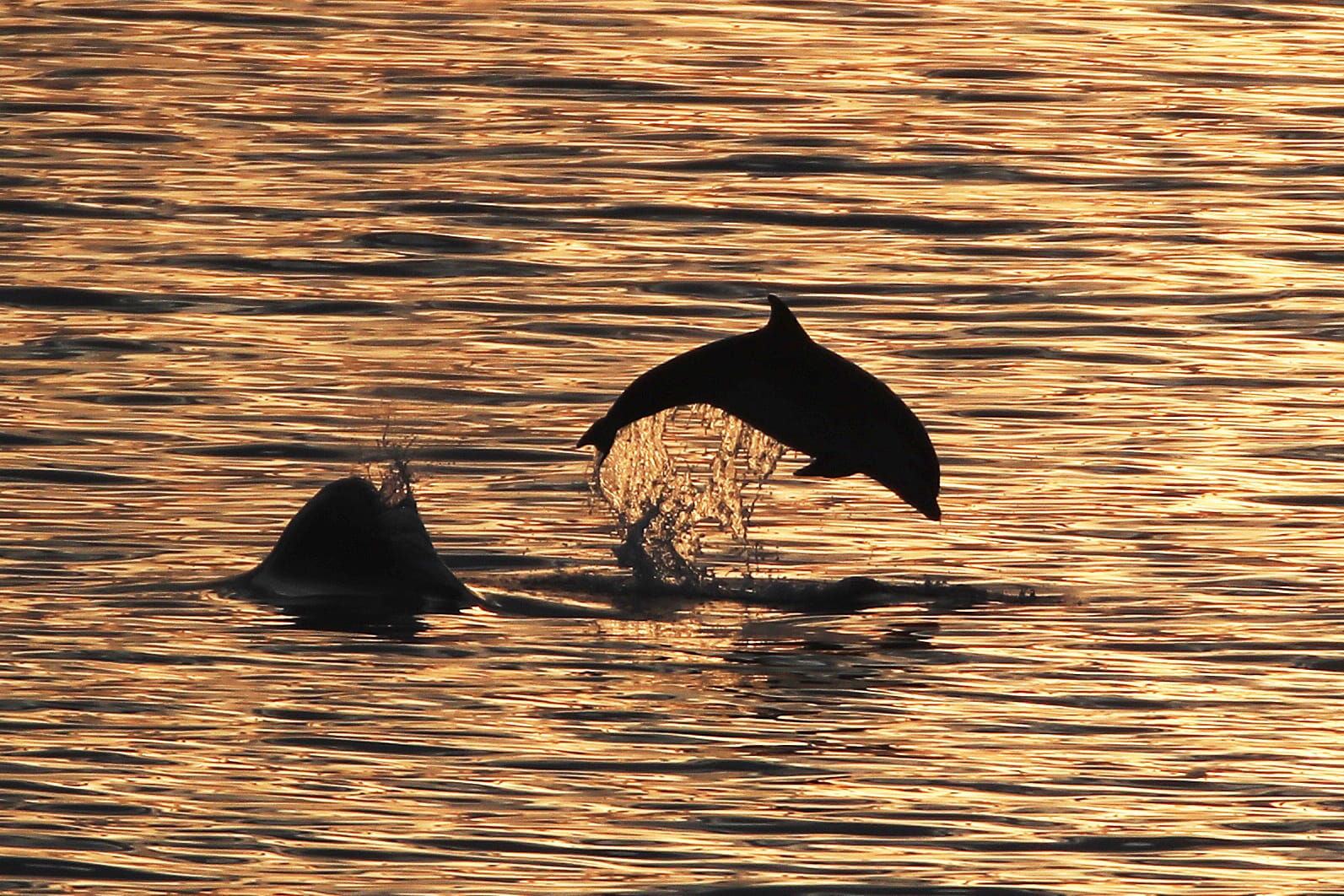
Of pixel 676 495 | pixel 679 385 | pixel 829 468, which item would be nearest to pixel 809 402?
pixel 829 468

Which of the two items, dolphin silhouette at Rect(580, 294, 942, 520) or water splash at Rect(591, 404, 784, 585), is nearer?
dolphin silhouette at Rect(580, 294, 942, 520)

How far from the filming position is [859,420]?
16.2 metres

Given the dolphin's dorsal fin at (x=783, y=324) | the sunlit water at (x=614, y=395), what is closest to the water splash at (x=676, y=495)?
the sunlit water at (x=614, y=395)

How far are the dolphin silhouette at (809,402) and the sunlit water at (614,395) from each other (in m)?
0.61

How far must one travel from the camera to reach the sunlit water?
39.5 feet

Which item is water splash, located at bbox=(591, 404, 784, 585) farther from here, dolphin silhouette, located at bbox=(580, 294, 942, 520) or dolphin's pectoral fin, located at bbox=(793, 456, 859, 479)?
dolphin's pectoral fin, located at bbox=(793, 456, 859, 479)

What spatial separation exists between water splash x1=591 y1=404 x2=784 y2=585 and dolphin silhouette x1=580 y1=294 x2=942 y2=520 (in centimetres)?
60

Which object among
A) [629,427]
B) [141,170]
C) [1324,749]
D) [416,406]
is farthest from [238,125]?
[1324,749]

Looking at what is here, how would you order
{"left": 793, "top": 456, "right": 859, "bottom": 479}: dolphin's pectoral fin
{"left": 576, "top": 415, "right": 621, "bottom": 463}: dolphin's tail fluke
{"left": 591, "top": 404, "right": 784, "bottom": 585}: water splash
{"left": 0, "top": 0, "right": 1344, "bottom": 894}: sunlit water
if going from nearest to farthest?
{"left": 0, "top": 0, "right": 1344, "bottom": 894}: sunlit water → {"left": 576, "top": 415, "right": 621, "bottom": 463}: dolphin's tail fluke → {"left": 793, "top": 456, "right": 859, "bottom": 479}: dolphin's pectoral fin → {"left": 591, "top": 404, "right": 784, "bottom": 585}: water splash

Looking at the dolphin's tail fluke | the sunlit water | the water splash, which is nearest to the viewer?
the sunlit water

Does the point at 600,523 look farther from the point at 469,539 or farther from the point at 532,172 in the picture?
the point at 532,172

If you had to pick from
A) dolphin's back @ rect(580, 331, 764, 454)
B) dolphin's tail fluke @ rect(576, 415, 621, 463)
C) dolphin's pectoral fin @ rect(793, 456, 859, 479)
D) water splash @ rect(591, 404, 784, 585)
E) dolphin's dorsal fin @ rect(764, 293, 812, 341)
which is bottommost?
water splash @ rect(591, 404, 784, 585)

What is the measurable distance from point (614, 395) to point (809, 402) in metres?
3.94

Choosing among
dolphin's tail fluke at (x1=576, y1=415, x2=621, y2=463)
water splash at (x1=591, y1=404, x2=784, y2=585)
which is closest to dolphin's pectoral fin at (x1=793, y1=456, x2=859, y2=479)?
water splash at (x1=591, y1=404, x2=784, y2=585)
